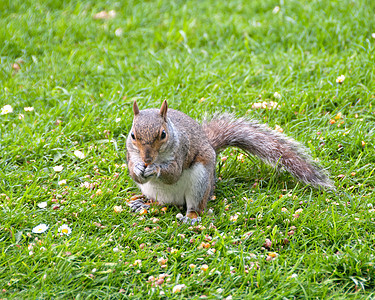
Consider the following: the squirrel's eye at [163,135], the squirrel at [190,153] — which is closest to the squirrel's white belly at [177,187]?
the squirrel at [190,153]

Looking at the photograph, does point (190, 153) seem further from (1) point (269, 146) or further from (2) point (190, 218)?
(1) point (269, 146)

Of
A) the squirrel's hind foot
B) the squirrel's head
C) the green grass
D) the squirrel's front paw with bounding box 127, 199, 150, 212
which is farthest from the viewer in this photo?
the squirrel's front paw with bounding box 127, 199, 150, 212

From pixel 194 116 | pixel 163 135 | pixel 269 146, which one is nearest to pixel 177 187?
pixel 163 135

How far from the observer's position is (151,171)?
237 cm

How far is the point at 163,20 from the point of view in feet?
15.1

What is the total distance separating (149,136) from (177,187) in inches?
15.5

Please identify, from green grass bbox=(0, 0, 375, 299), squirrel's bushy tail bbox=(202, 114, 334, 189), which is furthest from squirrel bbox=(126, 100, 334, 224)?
green grass bbox=(0, 0, 375, 299)

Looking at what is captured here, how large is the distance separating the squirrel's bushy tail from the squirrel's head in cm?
50

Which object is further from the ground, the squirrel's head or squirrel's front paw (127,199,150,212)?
the squirrel's head

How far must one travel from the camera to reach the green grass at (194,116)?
82.9 inches

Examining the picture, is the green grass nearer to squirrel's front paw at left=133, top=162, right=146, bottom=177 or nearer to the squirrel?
the squirrel

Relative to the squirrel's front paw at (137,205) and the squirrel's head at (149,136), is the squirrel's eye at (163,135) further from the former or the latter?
the squirrel's front paw at (137,205)

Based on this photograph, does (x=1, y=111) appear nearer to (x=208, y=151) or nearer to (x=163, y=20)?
(x=208, y=151)

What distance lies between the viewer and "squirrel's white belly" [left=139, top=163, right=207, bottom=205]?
8.24 feet
